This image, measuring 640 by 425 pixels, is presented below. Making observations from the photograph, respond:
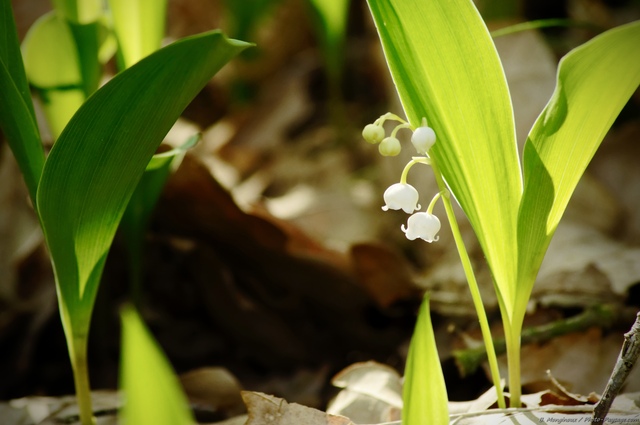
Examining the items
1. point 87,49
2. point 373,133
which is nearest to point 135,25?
point 87,49

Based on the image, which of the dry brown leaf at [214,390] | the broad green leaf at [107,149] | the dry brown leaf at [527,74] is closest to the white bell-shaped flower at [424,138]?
the broad green leaf at [107,149]

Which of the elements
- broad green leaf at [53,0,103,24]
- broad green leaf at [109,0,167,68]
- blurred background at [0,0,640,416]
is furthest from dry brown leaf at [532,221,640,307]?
broad green leaf at [53,0,103,24]

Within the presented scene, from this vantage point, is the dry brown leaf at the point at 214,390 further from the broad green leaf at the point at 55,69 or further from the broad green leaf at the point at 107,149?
the broad green leaf at the point at 55,69

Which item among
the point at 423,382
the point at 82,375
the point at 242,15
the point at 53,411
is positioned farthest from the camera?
the point at 242,15

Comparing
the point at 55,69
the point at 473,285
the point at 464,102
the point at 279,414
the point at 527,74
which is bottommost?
the point at 279,414

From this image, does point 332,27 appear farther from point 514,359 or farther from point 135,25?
point 514,359

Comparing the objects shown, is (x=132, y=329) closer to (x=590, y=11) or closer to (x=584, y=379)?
(x=584, y=379)
